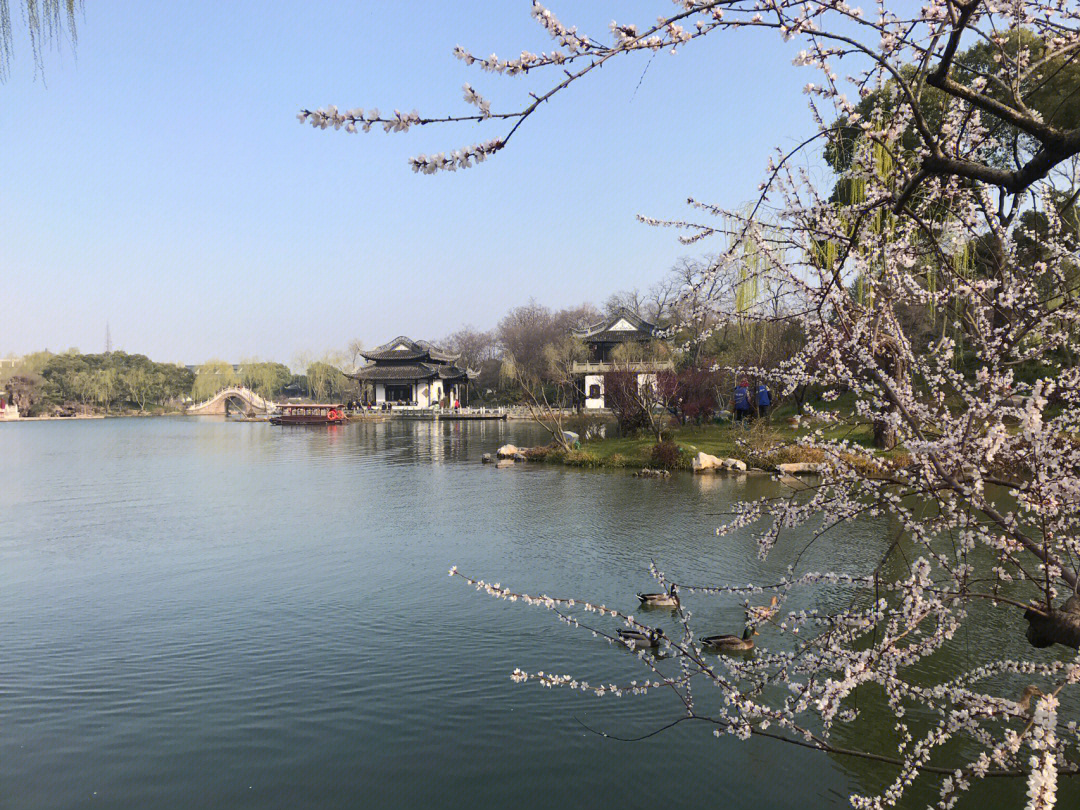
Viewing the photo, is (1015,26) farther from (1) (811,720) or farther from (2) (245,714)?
(2) (245,714)

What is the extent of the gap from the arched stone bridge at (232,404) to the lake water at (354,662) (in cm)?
5927

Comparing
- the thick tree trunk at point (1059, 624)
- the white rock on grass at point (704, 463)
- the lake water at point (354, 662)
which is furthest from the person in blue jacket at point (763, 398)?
the thick tree trunk at point (1059, 624)

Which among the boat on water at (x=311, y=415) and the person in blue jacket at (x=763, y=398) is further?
the boat on water at (x=311, y=415)

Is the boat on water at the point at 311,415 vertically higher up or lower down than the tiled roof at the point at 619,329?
lower down

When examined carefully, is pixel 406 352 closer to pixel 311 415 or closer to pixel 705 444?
pixel 311 415

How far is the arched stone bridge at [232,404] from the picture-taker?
72625 millimetres

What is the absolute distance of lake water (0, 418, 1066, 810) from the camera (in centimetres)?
492

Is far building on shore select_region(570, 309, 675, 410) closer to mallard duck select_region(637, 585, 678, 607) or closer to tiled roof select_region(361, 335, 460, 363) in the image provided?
tiled roof select_region(361, 335, 460, 363)

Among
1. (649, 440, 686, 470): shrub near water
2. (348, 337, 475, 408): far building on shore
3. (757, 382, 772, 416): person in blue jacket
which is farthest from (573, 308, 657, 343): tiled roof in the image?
(649, 440, 686, 470): shrub near water

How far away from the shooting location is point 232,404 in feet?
261

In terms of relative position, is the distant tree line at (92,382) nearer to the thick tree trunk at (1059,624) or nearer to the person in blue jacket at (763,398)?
the person in blue jacket at (763,398)

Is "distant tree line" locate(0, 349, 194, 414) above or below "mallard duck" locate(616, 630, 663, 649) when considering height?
above

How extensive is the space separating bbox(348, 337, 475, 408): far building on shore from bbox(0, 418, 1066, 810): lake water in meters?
43.5

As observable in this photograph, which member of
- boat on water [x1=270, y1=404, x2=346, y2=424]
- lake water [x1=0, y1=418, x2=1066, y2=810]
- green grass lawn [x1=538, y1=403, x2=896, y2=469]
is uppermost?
boat on water [x1=270, y1=404, x2=346, y2=424]
